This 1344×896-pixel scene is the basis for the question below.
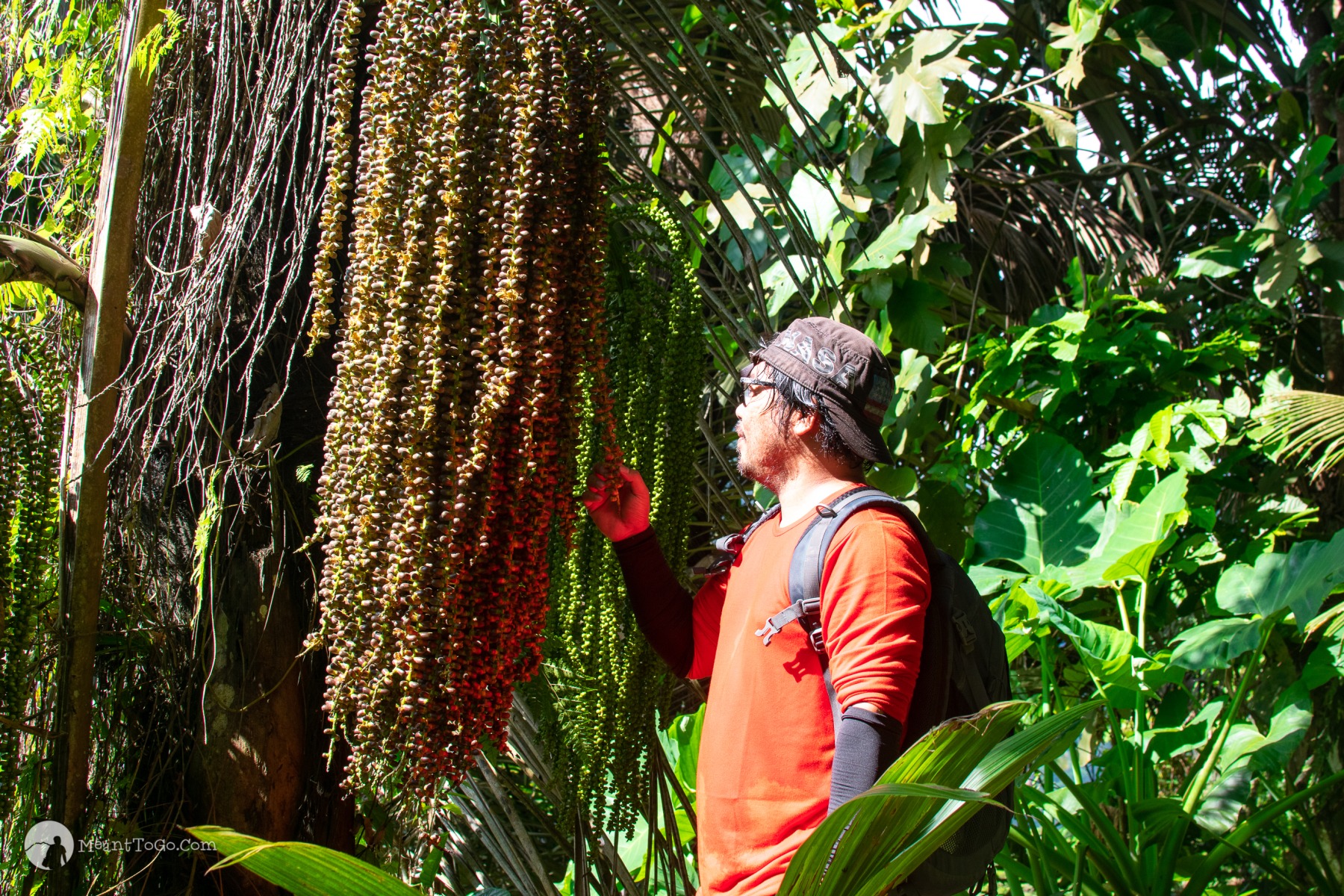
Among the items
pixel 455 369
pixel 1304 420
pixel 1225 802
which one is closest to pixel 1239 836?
pixel 1225 802

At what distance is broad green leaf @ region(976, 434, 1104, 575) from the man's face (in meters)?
1.59

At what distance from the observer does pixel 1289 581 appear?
300 centimetres

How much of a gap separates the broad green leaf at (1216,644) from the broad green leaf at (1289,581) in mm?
62

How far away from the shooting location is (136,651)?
2250 millimetres

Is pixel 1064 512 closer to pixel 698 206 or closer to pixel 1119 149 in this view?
pixel 698 206

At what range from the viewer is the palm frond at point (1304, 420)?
3273 mm

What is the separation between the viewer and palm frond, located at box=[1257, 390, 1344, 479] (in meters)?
3.27

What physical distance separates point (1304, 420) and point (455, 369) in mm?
3012

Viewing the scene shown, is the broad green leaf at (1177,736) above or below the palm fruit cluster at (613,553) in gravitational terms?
below

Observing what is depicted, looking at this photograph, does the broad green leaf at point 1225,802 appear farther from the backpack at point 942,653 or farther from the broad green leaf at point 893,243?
the broad green leaf at point 893,243

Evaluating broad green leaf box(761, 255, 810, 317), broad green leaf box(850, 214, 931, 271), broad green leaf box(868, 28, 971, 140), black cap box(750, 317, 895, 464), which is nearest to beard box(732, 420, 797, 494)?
black cap box(750, 317, 895, 464)

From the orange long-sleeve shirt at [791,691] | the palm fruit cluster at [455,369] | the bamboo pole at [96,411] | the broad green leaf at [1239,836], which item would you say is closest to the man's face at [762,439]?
the orange long-sleeve shirt at [791,691]

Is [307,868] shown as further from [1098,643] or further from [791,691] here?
[1098,643]

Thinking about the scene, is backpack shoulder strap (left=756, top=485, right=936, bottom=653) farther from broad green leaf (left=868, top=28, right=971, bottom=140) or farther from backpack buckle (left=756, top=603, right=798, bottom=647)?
broad green leaf (left=868, top=28, right=971, bottom=140)
